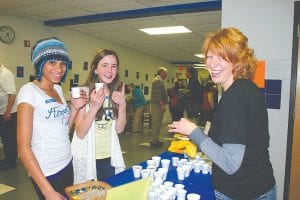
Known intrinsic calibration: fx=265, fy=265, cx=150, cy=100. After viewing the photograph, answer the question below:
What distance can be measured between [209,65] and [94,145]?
1019 millimetres

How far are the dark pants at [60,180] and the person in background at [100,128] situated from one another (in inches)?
7.8

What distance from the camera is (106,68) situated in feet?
6.58

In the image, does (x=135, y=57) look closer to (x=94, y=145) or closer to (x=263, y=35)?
(x=263, y=35)

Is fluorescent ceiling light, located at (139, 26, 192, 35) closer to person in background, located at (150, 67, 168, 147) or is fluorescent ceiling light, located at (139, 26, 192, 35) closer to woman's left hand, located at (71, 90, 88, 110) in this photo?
person in background, located at (150, 67, 168, 147)

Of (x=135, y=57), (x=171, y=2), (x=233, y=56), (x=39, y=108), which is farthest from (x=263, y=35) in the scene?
(x=135, y=57)

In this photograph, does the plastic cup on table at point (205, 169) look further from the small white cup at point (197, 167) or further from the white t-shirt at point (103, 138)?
the white t-shirt at point (103, 138)

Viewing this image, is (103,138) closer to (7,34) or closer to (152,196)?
(152,196)

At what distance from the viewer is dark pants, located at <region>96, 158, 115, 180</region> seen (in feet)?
6.52

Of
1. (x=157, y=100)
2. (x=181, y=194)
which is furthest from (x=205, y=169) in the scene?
(x=157, y=100)

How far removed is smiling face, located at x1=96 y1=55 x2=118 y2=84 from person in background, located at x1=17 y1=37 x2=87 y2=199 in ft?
1.06

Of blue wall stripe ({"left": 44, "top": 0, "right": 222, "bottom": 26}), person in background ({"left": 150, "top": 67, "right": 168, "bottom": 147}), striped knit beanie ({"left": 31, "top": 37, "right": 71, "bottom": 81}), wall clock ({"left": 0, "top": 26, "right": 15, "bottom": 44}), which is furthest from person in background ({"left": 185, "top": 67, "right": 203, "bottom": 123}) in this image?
striped knit beanie ({"left": 31, "top": 37, "right": 71, "bottom": 81})

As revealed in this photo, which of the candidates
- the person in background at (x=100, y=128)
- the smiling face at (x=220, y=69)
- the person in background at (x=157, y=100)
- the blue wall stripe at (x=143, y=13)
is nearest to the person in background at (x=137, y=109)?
the person in background at (x=157, y=100)

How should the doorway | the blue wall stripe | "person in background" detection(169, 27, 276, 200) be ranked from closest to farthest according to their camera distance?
"person in background" detection(169, 27, 276, 200) → the doorway → the blue wall stripe

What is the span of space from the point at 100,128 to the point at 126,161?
2898mm
